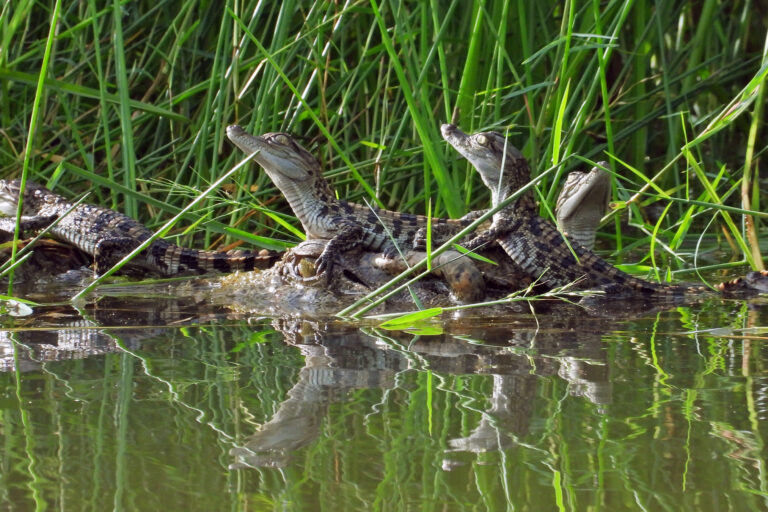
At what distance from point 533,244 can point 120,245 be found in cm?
190

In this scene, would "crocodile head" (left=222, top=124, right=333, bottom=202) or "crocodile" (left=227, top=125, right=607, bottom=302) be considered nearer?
"crocodile" (left=227, top=125, right=607, bottom=302)

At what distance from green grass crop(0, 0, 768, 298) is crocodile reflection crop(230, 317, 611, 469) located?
1.15 metres

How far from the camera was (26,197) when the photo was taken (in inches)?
208

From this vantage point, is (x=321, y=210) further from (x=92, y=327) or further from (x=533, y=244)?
(x=92, y=327)

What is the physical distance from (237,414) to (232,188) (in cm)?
298

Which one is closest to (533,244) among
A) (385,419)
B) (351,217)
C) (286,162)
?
(351,217)

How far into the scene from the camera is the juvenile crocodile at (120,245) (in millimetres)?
4500

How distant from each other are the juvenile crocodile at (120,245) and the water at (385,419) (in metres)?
1.43

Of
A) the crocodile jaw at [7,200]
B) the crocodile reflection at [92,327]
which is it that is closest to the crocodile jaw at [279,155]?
the crocodile reflection at [92,327]

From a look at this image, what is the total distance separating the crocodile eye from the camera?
4.33m

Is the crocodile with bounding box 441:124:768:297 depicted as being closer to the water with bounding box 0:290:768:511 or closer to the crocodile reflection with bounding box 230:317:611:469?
the crocodile reflection with bounding box 230:317:611:469

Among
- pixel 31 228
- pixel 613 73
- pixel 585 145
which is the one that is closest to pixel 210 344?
pixel 31 228

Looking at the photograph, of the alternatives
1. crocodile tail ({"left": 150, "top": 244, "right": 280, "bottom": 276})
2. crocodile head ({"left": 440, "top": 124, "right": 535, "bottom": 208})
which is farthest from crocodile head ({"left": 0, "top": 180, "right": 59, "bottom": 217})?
crocodile head ({"left": 440, "top": 124, "right": 535, "bottom": 208})

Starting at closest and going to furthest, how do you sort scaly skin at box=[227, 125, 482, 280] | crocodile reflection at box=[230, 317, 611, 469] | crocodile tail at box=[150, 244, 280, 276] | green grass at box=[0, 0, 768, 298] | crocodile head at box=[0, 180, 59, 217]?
crocodile reflection at box=[230, 317, 611, 469], scaly skin at box=[227, 125, 482, 280], green grass at box=[0, 0, 768, 298], crocodile tail at box=[150, 244, 280, 276], crocodile head at box=[0, 180, 59, 217]
